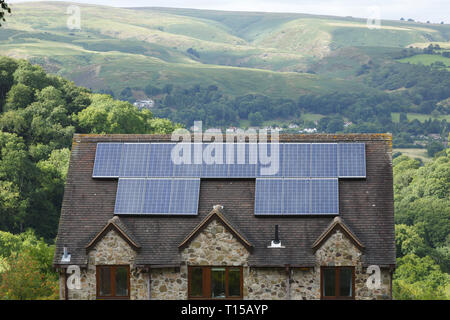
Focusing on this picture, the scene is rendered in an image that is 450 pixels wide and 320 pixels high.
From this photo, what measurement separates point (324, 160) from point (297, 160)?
1.21 meters

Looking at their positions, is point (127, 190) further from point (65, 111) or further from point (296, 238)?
point (65, 111)

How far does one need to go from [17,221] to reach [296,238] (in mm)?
52908

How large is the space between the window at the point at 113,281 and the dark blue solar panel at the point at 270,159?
7344mm

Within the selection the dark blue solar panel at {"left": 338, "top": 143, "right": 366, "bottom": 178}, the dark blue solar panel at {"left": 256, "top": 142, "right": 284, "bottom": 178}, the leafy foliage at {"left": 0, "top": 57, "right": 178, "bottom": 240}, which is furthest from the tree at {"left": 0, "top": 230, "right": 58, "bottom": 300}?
the leafy foliage at {"left": 0, "top": 57, "right": 178, "bottom": 240}

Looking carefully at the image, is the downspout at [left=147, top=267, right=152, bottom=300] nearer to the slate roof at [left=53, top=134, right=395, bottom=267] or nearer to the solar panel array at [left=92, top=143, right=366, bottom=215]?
the slate roof at [left=53, top=134, right=395, bottom=267]

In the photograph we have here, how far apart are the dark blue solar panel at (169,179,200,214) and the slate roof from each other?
1.02 ft

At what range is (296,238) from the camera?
90.1 feet

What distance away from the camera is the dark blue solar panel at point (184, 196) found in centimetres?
2844

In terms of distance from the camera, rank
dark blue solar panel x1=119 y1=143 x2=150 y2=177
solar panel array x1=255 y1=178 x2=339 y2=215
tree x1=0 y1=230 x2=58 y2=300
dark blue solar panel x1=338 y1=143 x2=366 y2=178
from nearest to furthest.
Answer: solar panel array x1=255 y1=178 x2=339 y2=215, dark blue solar panel x1=338 y1=143 x2=366 y2=178, dark blue solar panel x1=119 y1=143 x2=150 y2=177, tree x1=0 y1=230 x2=58 y2=300

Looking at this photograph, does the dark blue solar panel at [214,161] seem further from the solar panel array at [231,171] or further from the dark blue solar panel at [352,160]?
the dark blue solar panel at [352,160]

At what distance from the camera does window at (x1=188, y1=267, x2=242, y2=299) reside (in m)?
27.0

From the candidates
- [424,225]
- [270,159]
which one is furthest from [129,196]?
[424,225]

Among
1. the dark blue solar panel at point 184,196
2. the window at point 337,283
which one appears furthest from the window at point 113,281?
the window at point 337,283

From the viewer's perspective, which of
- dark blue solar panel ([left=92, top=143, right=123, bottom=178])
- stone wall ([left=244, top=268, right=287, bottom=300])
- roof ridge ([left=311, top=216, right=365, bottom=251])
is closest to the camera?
roof ridge ([left=311, top=216, right=365, bottom=251])
